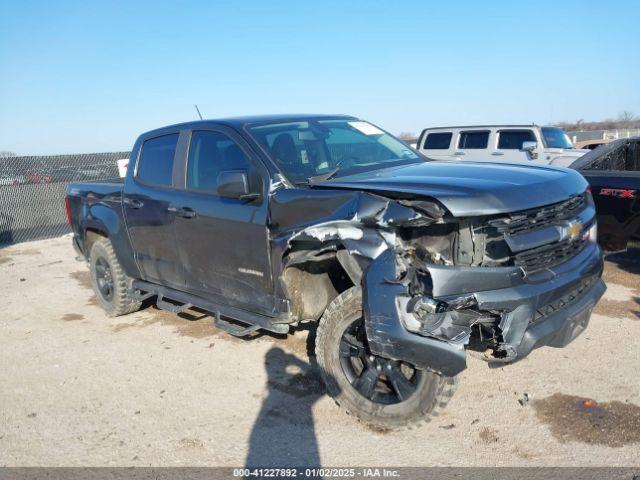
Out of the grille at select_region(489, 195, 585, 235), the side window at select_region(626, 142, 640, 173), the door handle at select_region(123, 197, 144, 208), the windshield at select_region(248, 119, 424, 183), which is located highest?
the windshield at select_region(248, 119, 424, 183)

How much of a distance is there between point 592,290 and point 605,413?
77 cm

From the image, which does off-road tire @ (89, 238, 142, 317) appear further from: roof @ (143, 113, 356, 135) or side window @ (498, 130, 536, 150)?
side window @ (498, 130, 536, 150)

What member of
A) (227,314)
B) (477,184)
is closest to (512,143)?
(227,314)

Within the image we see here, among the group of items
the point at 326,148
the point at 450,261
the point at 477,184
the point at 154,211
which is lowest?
the point at 450,261

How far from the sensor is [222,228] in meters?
4.15

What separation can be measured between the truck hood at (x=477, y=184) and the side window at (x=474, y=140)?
9.76 m

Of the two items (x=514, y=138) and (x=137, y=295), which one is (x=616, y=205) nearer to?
(x=137, y=295)

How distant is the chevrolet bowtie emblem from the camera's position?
10.8 ft

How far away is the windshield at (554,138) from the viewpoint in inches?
499

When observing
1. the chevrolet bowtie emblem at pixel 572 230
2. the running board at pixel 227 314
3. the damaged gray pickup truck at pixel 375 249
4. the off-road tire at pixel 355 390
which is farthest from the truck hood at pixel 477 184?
the running board at pixel 227 314

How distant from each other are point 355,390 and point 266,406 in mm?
757

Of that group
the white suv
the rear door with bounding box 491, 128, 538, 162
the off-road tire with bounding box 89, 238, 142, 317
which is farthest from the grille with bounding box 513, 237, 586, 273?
the rear door with bounding box 491, 128, 538, 162

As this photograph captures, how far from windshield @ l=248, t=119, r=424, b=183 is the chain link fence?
9.83 meters

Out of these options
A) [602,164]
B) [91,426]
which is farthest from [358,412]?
[602,164]
